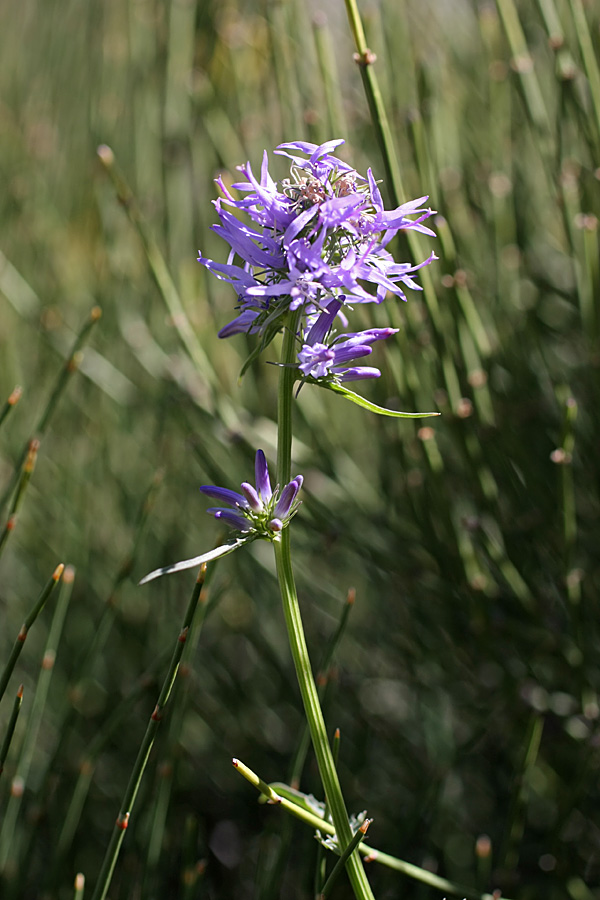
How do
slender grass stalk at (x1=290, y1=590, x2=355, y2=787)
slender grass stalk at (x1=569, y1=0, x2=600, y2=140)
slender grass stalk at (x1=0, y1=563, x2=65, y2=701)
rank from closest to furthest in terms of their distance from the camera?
slender grass stalk at (x1=0, y1=563, x2=65, y2=701) < slender grass stalk at (x1=290, y1=590, x2=355, y2=787) < slender grass stalk at (x1=569, y1=0, x2=600, y2=140)

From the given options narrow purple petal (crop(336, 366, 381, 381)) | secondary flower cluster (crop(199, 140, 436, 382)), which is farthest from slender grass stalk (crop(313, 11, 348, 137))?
narrow purple petal (crop(336, 366, 381, 381))

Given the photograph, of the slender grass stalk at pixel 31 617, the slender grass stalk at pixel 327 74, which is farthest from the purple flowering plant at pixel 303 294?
the slender grass stalk at pixel 327 74

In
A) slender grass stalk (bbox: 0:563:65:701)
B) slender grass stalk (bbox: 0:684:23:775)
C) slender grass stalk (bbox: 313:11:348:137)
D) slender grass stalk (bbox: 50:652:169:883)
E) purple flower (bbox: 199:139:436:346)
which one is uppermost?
slender grass stalk (bbox: 313:11:348:137)

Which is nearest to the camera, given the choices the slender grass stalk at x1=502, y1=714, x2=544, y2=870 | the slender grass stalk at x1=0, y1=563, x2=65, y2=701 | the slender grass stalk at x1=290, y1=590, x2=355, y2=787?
the slender grass stalk at x1=0, y1=563, x2=65, y2=701

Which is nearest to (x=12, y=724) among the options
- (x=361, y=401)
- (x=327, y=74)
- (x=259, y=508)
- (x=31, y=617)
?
(x=31, y=617)

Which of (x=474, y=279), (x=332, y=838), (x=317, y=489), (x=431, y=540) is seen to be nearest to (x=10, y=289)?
(x=317, y=489)

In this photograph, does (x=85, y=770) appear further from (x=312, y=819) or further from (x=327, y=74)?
(x=327, y=74)

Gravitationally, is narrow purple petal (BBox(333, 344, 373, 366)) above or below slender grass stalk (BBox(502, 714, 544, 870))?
above

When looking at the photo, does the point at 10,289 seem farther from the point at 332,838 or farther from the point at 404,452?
the point at 332,838

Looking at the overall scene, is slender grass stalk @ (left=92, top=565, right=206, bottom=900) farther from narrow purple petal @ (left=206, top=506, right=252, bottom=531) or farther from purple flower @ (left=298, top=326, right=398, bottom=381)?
purple flower @ (left=298, top=326, right=398, bottom=381)
